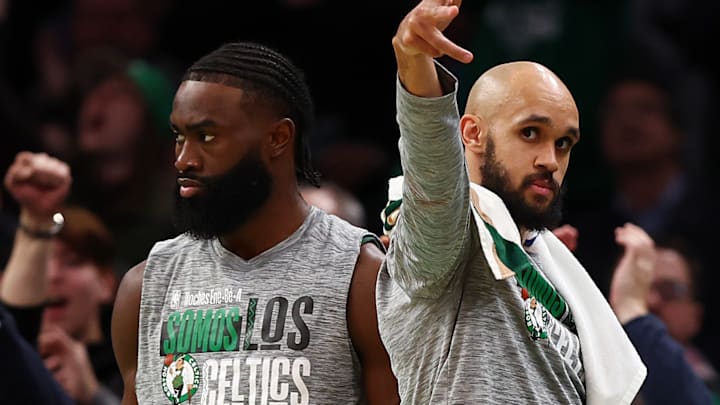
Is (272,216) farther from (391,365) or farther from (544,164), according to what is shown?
(544,164)

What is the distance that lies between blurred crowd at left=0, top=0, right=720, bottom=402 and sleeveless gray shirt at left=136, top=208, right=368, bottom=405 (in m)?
2.36

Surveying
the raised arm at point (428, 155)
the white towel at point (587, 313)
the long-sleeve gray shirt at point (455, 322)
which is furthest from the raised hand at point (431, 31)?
the white towel at point (587, 313)

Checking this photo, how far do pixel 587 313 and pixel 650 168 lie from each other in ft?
10.9

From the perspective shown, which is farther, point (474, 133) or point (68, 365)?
point (68, 365)

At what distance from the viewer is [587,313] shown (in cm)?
A: 334

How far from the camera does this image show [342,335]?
11.5ft

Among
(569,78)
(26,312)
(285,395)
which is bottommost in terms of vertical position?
(285,395)

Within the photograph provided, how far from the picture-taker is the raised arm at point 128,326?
3.68 m

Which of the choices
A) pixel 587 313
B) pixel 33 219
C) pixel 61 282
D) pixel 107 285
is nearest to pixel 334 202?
pixel 107 285

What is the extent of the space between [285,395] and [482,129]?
668mm

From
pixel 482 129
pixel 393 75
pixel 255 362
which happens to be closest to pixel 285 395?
pixel 255 362

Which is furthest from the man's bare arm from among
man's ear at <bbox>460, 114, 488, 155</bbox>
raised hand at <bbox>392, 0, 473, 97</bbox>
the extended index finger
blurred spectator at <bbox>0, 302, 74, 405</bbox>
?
blurred spectator at <bbox>0, 302, 74, 405</bbox>

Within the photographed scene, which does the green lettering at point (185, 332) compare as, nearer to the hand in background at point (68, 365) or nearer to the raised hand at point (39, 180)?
the raised hand at point (39, 180)

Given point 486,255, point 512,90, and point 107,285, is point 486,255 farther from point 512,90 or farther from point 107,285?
point 107,285
